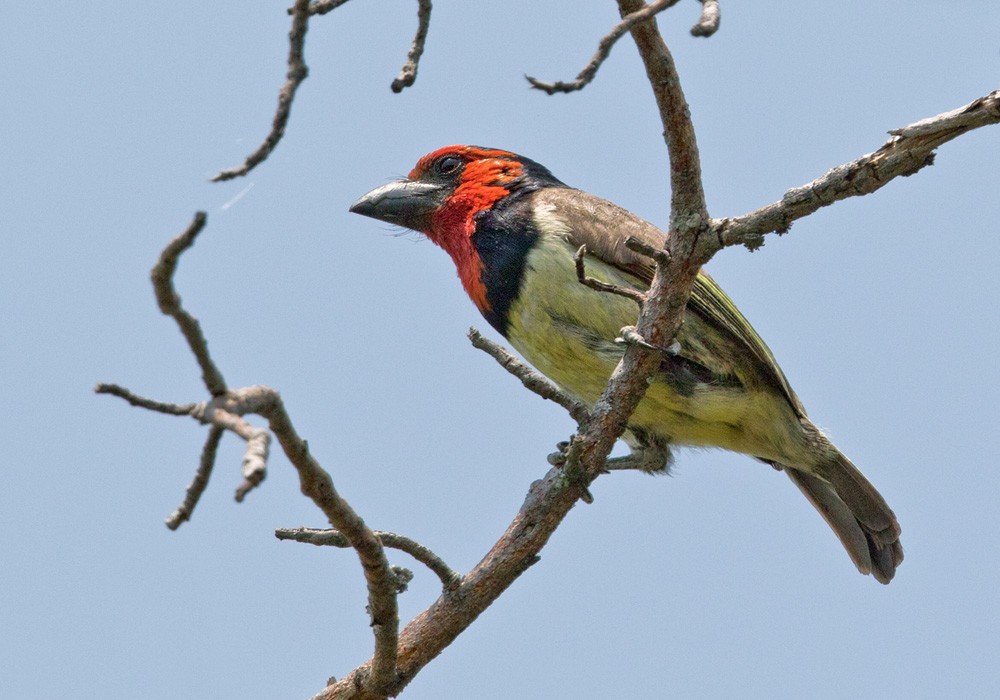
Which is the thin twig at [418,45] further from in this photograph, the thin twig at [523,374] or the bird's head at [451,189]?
the bird's head at [451,189]

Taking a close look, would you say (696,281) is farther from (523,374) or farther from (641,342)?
(641,342)

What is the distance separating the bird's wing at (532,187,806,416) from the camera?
4078mm

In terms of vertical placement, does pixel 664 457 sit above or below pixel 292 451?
above

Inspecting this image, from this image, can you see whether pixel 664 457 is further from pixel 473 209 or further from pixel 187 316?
pixel 187 316

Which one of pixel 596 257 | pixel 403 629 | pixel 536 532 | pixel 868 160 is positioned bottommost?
pixel 403 629

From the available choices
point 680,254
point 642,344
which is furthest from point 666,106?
point 642,344

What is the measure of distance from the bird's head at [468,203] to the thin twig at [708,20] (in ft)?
6.66

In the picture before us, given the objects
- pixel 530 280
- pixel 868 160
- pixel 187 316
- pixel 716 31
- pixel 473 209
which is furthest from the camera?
pixel 473 209

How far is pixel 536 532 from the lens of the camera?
10.8 feet

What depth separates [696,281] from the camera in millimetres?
4035

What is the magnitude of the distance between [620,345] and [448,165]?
1.72m

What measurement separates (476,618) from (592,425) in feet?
2.03

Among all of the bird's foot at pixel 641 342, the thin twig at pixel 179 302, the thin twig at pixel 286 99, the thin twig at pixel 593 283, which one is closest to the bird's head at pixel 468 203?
the bird's foot at pixel 641 342

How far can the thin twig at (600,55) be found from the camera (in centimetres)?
210
